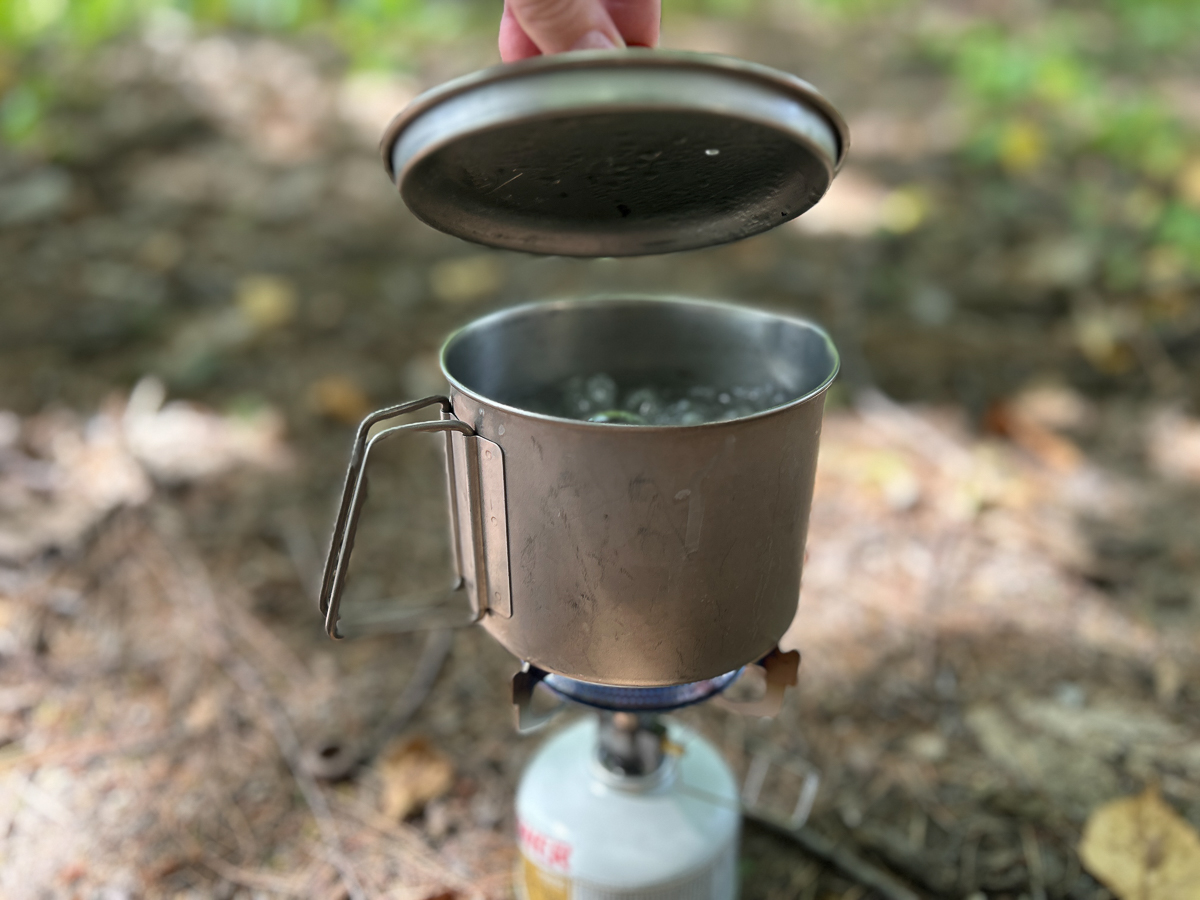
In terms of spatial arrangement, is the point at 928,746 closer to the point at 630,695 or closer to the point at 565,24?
the point at 630,695

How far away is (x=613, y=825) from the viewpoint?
145cm

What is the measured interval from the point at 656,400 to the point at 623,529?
20.0 inches

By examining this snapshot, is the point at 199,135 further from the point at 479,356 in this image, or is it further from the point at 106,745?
the point at 479,356

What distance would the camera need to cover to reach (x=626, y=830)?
1438 mm

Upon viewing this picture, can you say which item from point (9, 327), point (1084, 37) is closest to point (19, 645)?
point (9, 327)

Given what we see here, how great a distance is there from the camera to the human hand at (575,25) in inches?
47.1

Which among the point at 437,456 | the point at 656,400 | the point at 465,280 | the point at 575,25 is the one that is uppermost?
the point at 575,25

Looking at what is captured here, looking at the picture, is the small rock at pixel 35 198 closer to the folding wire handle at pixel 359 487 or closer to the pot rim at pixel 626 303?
the pot rim at pixel 626 303

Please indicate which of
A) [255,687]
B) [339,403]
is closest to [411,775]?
[255,687]

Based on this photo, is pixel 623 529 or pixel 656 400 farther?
pixel 656 400

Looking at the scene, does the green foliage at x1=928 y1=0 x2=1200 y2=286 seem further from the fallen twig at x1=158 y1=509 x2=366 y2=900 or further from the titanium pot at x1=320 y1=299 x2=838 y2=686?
the fallen twig at x1=158 y1=509 x2=366 y2=900

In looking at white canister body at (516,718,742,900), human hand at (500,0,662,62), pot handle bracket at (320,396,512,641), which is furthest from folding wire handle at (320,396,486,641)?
human hand at (500,0,662,62)

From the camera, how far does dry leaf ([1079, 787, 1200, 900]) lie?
1.54 m

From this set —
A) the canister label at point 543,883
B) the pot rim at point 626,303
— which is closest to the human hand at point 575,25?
the pot rim at point 626,303
